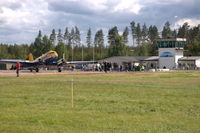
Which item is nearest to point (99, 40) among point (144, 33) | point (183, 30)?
point (144, 33)

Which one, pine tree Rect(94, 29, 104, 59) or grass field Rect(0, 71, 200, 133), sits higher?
pine tree Rect(94, 29, 104, 59)

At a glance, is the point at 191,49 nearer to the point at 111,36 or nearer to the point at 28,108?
the point at 111,36

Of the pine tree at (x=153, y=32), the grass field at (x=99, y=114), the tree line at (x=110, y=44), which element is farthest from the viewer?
the pine tree at (x=153, y=32)

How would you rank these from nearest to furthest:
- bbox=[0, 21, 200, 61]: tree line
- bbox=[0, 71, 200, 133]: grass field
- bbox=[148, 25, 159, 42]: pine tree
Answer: bbox=[0, 71, 200, 133]: grass field < bbox=[0, 21, 200, 61]: tree line < bbox=[148, 25, 159, 42]: pine tree

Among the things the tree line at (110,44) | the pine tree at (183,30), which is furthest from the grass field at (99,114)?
the pine tree at (183,30)

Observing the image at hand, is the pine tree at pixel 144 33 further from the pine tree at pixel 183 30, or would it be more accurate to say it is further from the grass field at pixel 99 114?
the grass field at pixel 99 114

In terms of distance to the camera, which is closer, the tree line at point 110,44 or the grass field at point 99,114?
the grass field at point 99,114

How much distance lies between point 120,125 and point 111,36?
14862 cm

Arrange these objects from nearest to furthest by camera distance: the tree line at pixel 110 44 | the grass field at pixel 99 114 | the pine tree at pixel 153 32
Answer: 1. the grass field at pixel 99 114
2. the tree line at pixel 110 44
3. the pine tree at pixel 153 32

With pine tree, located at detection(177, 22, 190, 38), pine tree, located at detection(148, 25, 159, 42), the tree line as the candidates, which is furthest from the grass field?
pine tree, located at detection(148, 25, 159, 42)

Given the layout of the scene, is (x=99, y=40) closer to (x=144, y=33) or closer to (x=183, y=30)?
(x=144, y=33)

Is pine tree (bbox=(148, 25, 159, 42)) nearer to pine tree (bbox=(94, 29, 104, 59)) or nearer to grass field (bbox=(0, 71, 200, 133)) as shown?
pine tree (bbox=(94, 29, 104, 59))

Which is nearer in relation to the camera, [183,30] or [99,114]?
[99,114]

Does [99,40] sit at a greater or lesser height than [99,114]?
greater
